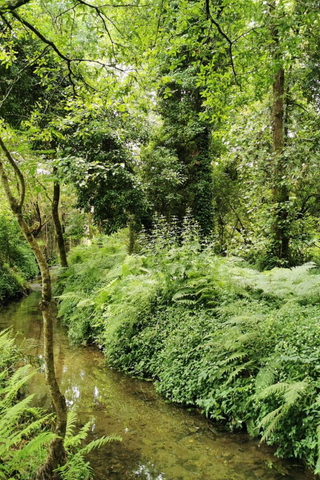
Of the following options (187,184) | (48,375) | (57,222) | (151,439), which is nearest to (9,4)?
(48,375)

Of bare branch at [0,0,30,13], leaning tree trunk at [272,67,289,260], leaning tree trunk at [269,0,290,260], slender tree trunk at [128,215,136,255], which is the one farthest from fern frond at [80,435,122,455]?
slender tree trunk at [128,215,136,255]

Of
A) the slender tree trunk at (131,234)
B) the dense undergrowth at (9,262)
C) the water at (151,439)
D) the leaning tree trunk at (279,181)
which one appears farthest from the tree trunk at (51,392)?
the dense undergrowth at (9,262)

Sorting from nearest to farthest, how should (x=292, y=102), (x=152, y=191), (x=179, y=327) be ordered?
(x=179, y=327) < (x=292, y=102) < (x=152, y=191)

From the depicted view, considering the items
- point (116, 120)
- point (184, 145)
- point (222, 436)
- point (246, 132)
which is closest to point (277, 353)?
point (222, 436)

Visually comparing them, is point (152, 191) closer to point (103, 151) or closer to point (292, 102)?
point (103, 151)

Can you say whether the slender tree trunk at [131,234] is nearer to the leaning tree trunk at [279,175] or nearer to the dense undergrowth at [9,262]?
the leaning tree trunk at [279,175]

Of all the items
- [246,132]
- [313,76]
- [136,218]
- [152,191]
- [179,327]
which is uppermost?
[313,76]

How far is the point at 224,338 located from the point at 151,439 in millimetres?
1596

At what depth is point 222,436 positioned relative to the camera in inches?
144

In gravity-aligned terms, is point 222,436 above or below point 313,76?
below

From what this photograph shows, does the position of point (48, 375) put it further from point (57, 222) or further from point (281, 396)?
point (57, 222)

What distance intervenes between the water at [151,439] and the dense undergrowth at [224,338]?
0.19 metres

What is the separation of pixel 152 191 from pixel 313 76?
7.17 m

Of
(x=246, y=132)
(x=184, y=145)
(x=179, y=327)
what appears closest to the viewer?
(x=179, y=327)
